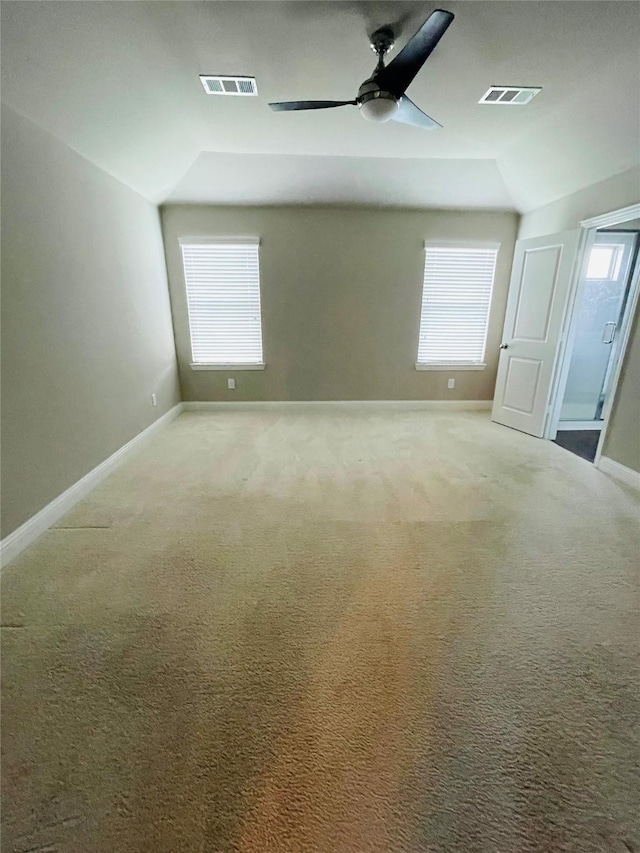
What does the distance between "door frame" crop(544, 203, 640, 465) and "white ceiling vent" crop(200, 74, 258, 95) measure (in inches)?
122

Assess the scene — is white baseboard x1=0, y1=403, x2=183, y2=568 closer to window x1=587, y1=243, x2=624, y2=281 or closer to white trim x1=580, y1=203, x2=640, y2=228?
white trim x1=580, y1=203, x2=640, y2=228

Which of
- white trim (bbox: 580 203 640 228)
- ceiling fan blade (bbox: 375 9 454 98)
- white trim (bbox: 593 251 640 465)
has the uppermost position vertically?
ceiling fan blade (bbox: 375 9 454 98)

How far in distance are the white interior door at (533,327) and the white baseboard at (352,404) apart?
0.57 metres

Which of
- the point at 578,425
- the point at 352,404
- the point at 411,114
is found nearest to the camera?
the point at 411,114

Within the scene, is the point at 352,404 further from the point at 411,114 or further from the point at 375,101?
the point at 375,101

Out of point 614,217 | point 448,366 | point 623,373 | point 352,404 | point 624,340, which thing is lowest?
point 352,404

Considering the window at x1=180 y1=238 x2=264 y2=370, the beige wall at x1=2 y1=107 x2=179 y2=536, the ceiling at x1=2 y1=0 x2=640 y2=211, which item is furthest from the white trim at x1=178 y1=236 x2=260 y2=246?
the beige wall at x1=2 y1=107 x2=179 y2=536

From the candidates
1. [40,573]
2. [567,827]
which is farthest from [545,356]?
[40,573]

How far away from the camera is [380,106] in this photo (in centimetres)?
206

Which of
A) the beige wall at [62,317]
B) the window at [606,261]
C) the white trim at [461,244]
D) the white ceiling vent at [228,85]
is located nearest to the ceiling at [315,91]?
the white ceiling vent at [228,85]

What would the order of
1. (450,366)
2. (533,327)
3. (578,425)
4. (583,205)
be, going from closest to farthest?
(583,205) < (533,327) < (578,425) < (450,366)

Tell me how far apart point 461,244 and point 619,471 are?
311 cm

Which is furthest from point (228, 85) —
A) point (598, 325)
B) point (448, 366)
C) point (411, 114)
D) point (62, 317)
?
point (598, 325)

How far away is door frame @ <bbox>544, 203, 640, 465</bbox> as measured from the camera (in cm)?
301
